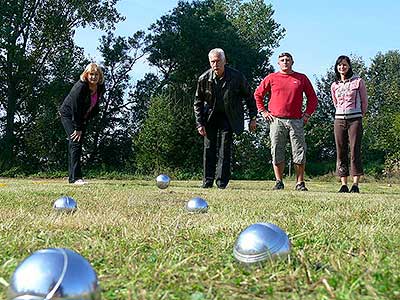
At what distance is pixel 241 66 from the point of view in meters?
29.2

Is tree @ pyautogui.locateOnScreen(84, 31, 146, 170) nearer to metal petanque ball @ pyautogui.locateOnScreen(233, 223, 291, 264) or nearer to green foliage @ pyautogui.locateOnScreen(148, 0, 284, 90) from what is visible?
green foliage @ pyautogui.locateOnScreen(148, 0, 284, 90)

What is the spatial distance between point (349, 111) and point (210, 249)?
5670mm

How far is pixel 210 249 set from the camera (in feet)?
7.57

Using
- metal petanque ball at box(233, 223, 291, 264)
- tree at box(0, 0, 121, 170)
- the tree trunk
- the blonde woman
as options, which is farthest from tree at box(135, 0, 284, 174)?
metal petanque ball at box(233, 223, 291, 264)

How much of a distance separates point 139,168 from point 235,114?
15.2 meters

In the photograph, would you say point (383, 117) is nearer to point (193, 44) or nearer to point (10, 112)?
point (193, 44)

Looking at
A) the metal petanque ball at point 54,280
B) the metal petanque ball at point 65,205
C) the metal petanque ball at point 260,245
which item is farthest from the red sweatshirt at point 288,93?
the metal petanque ball at point 54,280

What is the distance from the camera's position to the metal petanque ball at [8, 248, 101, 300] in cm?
131

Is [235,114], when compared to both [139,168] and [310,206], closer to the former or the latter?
[310,206]

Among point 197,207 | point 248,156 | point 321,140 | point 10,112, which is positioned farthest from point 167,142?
point 197,207

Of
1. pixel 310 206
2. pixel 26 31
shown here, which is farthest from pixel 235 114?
pixel 26 31

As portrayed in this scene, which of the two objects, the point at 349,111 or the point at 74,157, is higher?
the point at 349,111

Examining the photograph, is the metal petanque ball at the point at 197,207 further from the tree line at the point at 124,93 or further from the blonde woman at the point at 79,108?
the tree line at the point at 124,93

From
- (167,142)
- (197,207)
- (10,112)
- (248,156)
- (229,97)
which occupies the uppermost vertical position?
(229,97)
